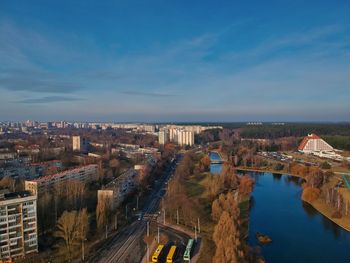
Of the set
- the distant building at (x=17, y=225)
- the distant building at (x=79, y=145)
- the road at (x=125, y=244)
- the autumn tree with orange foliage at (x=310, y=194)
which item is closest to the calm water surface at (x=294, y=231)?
the autumn tree with orange foliage at (x=310, y=194)

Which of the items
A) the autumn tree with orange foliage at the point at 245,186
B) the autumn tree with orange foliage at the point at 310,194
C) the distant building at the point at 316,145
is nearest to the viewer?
the autumn tree with orange foliage at the point at 310,194

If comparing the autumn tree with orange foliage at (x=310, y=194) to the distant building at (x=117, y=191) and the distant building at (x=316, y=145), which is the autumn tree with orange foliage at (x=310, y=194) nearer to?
the distant building at (x=117, y=191)

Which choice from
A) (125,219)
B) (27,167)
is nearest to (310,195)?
(125,219)

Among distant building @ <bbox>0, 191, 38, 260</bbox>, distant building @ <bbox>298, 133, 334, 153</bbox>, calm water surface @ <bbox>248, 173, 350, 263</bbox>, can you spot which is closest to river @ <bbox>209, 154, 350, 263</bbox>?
calm water surface @ <bbox>248, 173, 350, 263</bbox>

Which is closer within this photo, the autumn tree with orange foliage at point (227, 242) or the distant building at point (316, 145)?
the autumn tree with orange foliage at point (227, 242)

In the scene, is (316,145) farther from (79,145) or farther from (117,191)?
(117,191)
